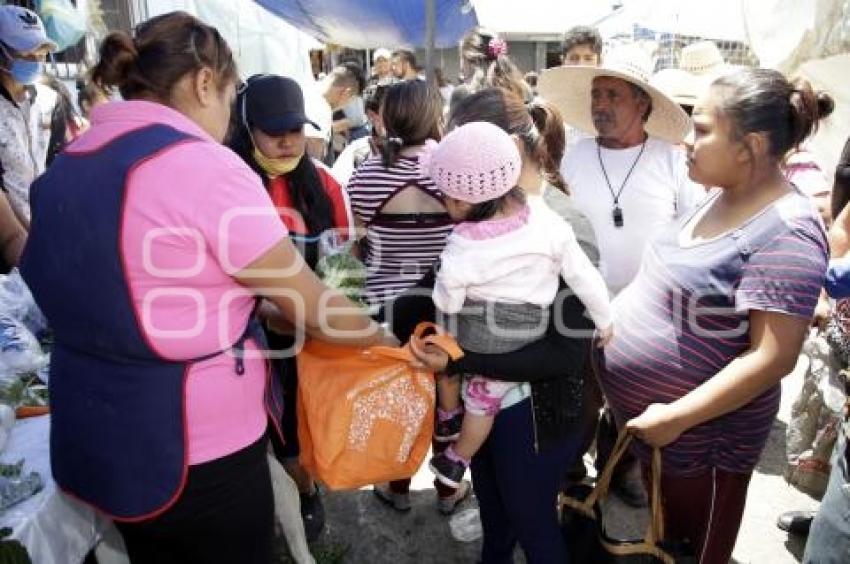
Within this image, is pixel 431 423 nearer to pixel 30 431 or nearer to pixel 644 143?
pixel 30 431

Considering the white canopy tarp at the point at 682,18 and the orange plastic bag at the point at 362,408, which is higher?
the white canopy tarp at the point at 682,18

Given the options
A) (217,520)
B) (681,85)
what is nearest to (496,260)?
(217,520)

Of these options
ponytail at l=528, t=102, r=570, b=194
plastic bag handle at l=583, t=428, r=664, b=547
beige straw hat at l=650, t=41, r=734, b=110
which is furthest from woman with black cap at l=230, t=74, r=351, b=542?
beige straw hat at l=650, t=41, r=734, b=110

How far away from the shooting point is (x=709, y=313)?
169cm

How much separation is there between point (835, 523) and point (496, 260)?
3.84 feet

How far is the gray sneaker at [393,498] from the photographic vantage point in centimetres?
294

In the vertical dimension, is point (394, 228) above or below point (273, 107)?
below

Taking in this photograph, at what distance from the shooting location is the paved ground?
2689 millimetres

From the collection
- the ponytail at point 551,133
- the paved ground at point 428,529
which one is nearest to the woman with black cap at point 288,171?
the paved ground at point 428,529

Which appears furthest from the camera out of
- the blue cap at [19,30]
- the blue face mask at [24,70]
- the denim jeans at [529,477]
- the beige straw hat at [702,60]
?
the beige straw hat at [702,60]

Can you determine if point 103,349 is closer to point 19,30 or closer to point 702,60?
point 19,30

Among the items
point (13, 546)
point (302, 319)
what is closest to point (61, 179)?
point (302, 319)

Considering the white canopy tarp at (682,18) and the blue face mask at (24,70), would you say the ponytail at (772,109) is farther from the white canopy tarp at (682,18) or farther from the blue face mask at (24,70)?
the white canopy tarp at (682,18)

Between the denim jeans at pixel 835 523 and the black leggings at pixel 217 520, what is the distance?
1516 mm
